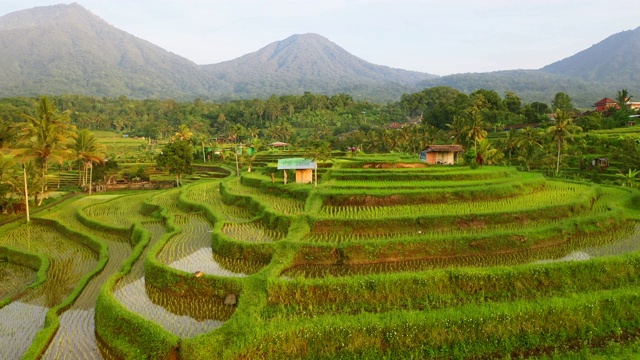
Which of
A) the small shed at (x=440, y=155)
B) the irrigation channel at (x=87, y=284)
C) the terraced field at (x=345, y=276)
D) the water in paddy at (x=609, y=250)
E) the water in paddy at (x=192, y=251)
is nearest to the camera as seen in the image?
the terraced field at (x=345, y=276)

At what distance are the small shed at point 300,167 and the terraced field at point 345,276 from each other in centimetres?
115

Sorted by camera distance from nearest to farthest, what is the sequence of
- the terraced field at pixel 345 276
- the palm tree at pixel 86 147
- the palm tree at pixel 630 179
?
the terraced field at pixel 345 276
the palm tree at pixel 630 179
the palm tree at pixel 86 147

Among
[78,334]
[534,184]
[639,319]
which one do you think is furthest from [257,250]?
[534,184]

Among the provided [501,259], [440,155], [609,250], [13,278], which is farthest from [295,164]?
[609,250]

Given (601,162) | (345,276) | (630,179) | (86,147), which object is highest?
(86,147)

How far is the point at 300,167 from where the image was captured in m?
19.5

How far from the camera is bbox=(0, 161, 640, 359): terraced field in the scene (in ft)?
24.3

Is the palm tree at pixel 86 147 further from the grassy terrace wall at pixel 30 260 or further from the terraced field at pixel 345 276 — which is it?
the grassy terrace wall at pixel 30 260

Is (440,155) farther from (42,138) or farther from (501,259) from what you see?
(42,138)

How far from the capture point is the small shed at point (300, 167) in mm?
19531

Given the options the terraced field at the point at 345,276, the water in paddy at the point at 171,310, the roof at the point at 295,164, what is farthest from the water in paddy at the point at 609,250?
the roof at the point at 295,164

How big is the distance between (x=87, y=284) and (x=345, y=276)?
7.62 meters

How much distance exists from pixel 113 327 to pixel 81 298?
3.12 meters

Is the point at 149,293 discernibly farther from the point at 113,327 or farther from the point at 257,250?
the point at 257,250
